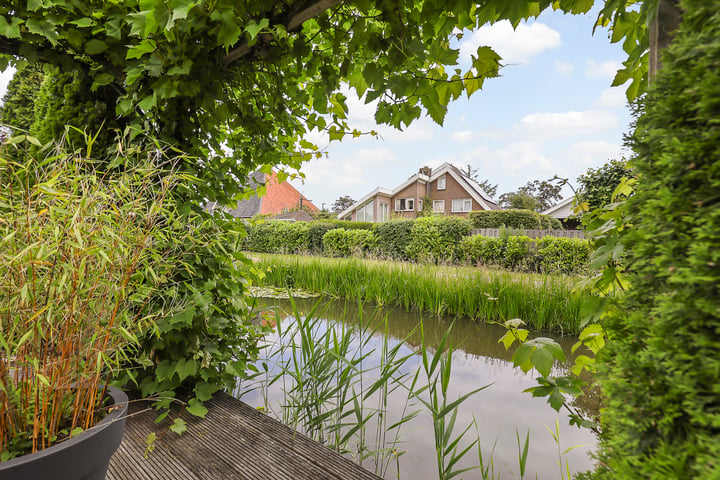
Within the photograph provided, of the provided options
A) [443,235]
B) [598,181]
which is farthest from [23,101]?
[598,181]

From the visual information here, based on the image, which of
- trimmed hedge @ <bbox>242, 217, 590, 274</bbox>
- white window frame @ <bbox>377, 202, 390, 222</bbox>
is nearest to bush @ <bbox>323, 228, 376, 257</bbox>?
trimmed hedge @ <bbox>242, 217, 590, 274</bbox>

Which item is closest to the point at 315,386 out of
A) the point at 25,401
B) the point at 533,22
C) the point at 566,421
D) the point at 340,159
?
the point at 25,401

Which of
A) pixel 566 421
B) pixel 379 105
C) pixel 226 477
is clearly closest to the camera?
pixel 226 477

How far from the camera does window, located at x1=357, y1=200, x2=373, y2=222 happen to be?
27552 millimetres

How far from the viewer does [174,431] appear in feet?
4.89

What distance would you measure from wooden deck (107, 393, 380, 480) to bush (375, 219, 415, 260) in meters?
9.56

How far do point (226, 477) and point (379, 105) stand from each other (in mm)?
1814

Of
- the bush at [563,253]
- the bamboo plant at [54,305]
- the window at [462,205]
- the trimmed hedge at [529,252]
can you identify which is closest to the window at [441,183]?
the window at [462,205]

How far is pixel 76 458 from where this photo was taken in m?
0.86

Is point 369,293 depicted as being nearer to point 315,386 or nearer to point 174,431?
point 315,386

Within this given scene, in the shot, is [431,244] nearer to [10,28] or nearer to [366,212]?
[10,28]

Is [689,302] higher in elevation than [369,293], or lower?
higher

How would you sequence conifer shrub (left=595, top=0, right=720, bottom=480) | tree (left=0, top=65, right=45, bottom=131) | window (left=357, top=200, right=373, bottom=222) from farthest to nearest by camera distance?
window (left=357, top=200, right=373, bottom=222) → tree (left=0, top=65, right=45, bottom=131) → conifer shrub (left=595, top=0, right=720, bottom=480)

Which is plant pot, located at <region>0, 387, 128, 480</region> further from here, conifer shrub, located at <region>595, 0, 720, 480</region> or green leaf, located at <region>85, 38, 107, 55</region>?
green leaf, located at <region>85, 38, 107, 55</region>
